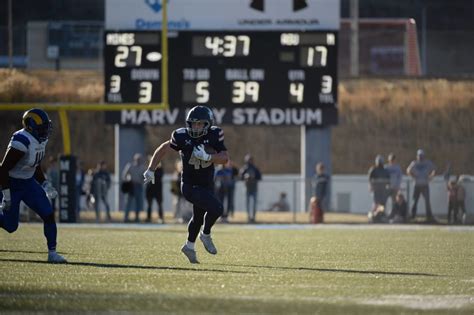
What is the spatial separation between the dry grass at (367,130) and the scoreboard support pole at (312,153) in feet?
50.9

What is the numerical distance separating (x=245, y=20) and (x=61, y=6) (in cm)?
2088

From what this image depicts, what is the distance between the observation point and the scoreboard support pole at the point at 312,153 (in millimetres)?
27500

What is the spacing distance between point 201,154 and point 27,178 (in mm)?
1770

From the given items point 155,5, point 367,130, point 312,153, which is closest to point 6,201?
point 155,5

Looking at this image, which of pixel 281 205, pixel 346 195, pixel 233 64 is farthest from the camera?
pixel 281 205

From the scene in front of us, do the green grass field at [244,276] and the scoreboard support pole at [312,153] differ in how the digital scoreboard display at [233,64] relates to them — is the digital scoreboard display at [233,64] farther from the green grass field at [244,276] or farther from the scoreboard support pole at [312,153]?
Answer: the green grass field at [244,276]

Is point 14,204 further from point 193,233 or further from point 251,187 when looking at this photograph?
point 251,187

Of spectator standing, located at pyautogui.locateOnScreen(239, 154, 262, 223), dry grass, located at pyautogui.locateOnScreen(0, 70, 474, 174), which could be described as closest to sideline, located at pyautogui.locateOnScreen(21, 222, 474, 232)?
spectator standing, located at pyautogui.locateOnScreen(239, 154, 262, 223)

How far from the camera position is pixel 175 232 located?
803 inches

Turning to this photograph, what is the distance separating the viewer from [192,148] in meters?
12.3

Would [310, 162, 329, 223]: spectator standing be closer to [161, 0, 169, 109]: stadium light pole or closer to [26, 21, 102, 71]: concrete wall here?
[161, 0, 169, 109]: stadium light pole

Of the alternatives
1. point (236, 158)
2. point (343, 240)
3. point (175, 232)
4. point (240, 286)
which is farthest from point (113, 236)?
point (236, 158)

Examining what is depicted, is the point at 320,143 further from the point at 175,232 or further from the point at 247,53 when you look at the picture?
the point at 175,232

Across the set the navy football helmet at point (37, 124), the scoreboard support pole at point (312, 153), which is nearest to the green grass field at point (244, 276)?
the navy football helmet at point (37, 124)
